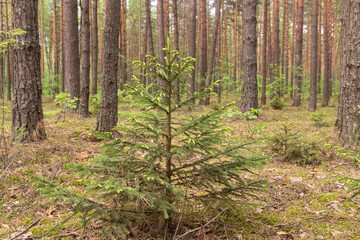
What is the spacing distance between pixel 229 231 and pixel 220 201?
427 mm

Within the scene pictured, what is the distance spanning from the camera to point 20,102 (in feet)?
16.5

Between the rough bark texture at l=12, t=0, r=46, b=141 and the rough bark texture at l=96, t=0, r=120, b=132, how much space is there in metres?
1.62

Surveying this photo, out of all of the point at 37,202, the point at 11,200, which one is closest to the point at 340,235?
the point at 37,202

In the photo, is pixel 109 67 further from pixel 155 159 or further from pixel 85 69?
pixel 85 69

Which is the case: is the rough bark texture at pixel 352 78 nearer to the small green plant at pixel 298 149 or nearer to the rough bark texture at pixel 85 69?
the small green plant at pixel 298 149

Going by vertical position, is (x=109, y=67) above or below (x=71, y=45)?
below

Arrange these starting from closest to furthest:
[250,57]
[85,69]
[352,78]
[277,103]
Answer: [352,78] < [250,57] < [85,69] < [277,103]

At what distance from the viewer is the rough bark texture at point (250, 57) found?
899 centimetres

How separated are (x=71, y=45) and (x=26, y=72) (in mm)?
6304

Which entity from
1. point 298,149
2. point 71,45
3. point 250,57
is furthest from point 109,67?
point 71,45

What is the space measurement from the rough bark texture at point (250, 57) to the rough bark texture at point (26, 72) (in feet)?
22.3

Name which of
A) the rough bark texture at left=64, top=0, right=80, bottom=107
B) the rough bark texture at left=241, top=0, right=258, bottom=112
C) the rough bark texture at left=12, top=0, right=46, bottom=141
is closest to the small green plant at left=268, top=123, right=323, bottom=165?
the rough bark texture at left=241, top=0, right=258, bottom=112

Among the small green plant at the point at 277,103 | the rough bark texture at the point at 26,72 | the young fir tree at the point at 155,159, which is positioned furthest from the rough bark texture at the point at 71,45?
the small green plant at the point at 277,103

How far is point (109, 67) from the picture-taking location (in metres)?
6.39
